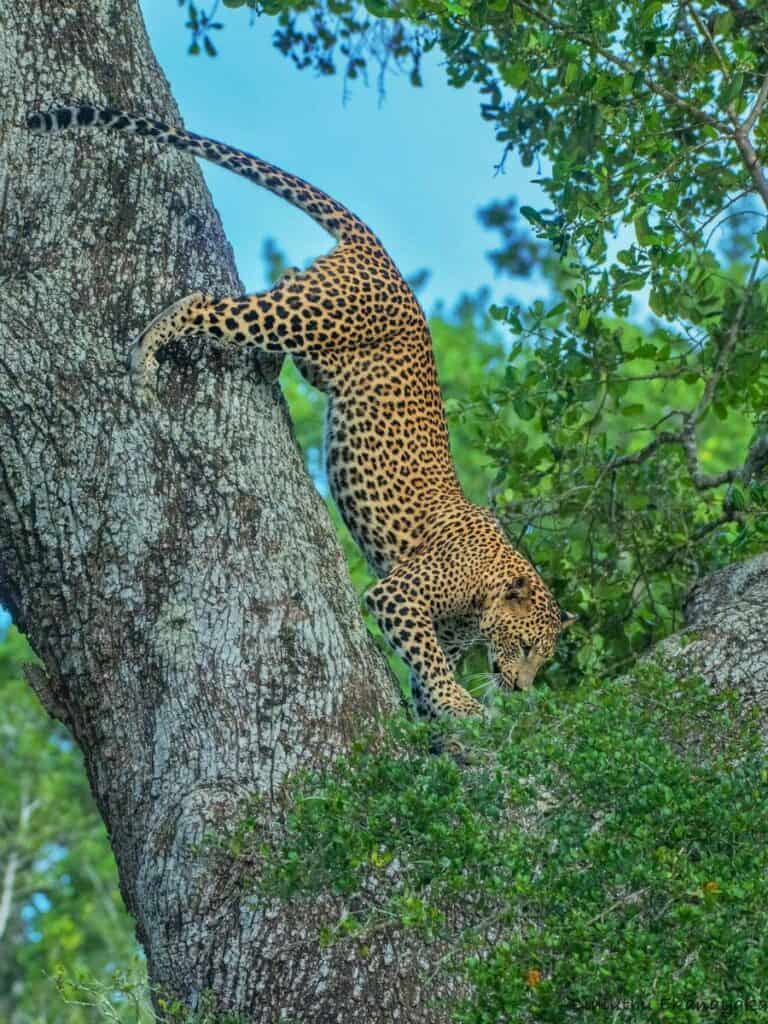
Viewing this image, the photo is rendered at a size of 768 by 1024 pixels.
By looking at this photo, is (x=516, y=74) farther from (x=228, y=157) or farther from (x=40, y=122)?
(x=40, y=122)

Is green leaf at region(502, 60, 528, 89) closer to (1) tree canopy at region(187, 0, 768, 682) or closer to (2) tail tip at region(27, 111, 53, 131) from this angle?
(1) tree canopy at region(187, 0, 768, 682)

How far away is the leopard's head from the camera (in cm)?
824

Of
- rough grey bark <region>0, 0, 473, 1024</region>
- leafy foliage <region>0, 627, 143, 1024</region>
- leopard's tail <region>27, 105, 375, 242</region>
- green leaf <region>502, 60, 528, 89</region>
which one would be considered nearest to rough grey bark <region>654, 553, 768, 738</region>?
rough grey bark <region>0, 0, 473, 1024</region>

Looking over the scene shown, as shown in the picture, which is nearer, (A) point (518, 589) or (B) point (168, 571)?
(B) point (168, 571)

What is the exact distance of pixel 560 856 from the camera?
4.83m

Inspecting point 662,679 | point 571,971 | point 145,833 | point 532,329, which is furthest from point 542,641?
point 571,971

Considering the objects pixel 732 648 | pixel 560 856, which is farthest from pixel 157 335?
pixel 560 856

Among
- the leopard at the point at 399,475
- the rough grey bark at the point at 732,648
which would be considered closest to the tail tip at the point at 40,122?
the leopard at the point at 399,475

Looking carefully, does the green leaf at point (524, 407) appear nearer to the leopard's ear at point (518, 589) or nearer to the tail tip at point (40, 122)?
the leopard's ear at point (518, 589)

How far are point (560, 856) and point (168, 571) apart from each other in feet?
6.66

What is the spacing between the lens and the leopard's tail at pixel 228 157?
24.2 feet

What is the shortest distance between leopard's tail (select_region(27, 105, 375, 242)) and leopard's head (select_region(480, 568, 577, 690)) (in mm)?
2090

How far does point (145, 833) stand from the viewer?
562 centimetres

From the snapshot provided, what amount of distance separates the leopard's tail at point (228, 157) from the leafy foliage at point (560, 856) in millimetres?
3447
